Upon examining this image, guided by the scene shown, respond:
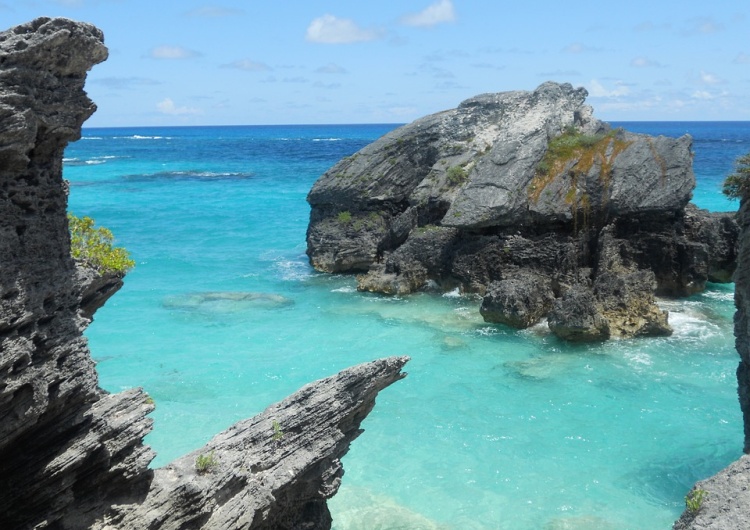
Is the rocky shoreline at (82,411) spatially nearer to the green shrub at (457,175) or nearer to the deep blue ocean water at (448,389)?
the deep blue ocean water at (448,389)

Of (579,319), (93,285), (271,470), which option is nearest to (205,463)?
(271,470)

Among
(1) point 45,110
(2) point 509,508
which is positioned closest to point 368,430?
(2) point 509,508

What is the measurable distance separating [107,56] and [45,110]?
1.07m

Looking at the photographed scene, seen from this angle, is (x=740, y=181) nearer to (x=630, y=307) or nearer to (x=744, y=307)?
(x=744, y=307)

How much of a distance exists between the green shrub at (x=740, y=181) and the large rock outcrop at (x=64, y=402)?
10584 mm

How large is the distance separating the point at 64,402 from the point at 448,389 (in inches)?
567

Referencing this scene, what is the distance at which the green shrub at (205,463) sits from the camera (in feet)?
33.3

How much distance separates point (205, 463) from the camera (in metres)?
10.2

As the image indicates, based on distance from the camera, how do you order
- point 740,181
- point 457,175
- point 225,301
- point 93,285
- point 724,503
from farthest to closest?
1. point 457,175
2. point 225,301
3. point 740,181
4. point 93,285
5. point 724,503

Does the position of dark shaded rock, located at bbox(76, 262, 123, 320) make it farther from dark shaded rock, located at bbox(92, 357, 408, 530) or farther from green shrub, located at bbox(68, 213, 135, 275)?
dark shaded rock, located at bbox(92, 357, 408, 530)

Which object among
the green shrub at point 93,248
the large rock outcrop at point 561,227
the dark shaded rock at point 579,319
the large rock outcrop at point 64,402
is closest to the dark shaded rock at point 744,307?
the dark shaded rock at point 579,319

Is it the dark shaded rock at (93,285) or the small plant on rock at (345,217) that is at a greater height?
the dark shaded rock at (93,285)

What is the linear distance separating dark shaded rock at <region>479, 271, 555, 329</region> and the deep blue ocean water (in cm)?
50

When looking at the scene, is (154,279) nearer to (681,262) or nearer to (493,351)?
(493,351)
